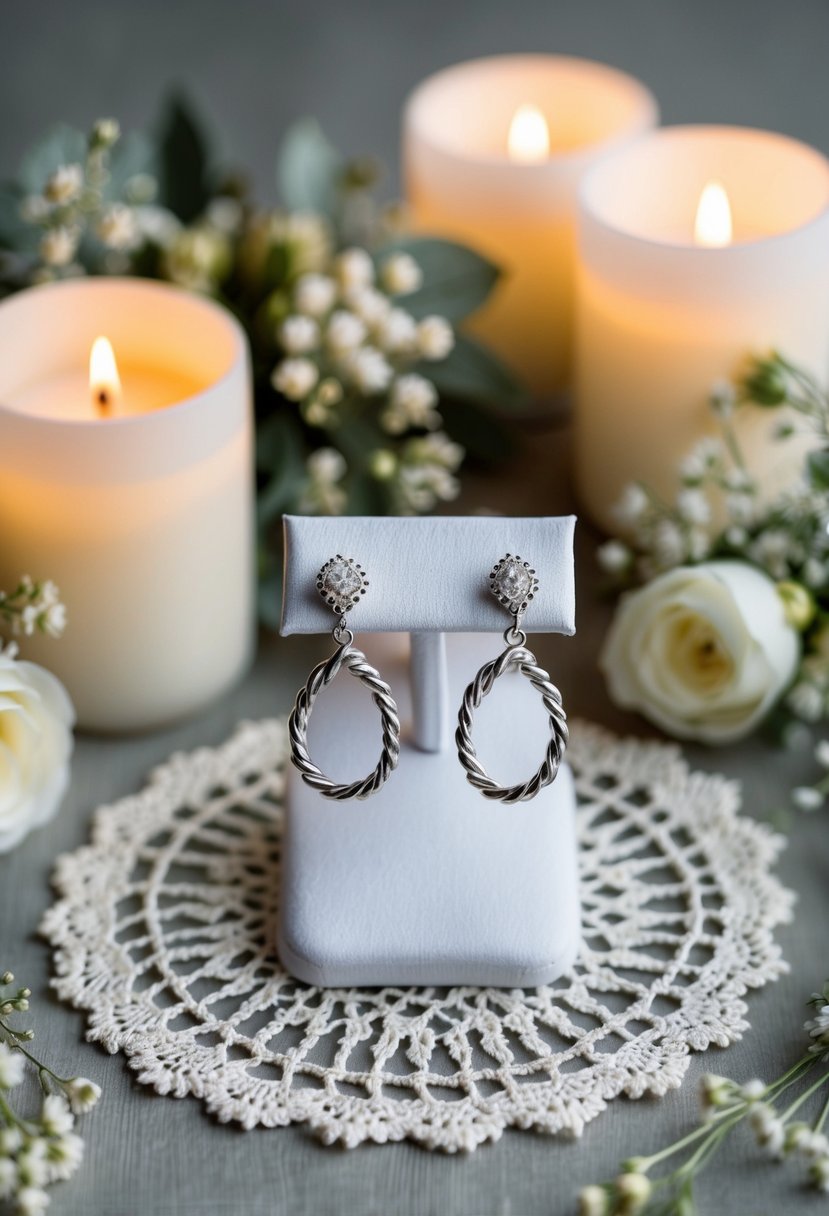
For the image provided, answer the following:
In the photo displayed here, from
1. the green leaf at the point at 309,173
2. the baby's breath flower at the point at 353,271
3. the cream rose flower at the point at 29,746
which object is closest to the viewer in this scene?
the cream rose flower at the point at 29,746

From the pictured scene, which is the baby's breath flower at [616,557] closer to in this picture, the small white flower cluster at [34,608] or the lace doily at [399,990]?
the lace doily at [399,990]

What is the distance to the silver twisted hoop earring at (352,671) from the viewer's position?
2.04 ft

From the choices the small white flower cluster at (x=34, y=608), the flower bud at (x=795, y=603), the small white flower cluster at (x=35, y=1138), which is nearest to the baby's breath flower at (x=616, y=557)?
the flower bud at (x=795, y=603)

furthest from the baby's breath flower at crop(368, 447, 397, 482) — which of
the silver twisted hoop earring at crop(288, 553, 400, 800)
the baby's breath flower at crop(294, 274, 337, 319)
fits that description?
the silver twisted hoop earring at crop(288, 553, 400, 800)

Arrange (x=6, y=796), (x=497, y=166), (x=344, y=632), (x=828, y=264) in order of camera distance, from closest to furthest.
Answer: (x=344, y=632)
(x=6, y=796)
(x=828, y=264)
(x=497, y=166)

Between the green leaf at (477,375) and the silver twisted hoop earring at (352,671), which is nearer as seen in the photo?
the silver twisted hoop earring at (352,671)

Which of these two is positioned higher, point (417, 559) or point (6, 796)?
point (417, 559)

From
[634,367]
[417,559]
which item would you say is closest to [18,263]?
[634,367]

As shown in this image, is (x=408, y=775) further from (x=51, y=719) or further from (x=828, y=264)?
(x=828, y=264)

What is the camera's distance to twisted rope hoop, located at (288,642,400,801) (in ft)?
2.04

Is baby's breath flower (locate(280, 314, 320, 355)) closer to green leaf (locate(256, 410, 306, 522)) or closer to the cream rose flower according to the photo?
green leaf (locate(256, 410, 306, 522))

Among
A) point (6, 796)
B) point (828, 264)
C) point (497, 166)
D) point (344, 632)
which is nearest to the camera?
point (344, 632)

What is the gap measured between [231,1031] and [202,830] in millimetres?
144

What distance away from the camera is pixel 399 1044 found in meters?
0.67
